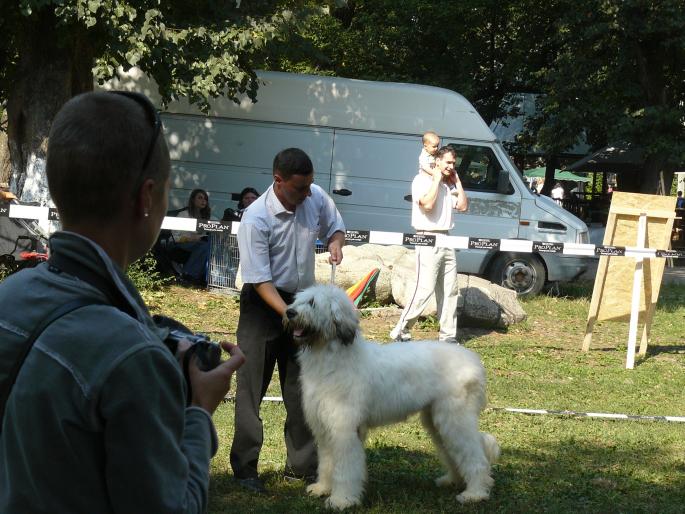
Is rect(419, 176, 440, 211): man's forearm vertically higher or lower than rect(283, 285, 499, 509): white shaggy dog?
higher

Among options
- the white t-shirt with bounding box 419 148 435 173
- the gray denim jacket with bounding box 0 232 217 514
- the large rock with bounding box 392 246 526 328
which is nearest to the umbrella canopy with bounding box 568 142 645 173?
the large rock with bounding box 392 246 526 328

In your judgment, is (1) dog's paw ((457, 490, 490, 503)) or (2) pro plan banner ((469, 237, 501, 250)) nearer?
(1) dog's paw ((457, 490, 490, 503))

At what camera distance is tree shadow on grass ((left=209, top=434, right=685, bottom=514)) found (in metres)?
5.59

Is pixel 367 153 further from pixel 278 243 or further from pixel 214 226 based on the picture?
pixel 278 243

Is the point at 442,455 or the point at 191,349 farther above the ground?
the point at 191,349

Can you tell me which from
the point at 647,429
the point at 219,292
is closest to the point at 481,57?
→ the point at 219,292

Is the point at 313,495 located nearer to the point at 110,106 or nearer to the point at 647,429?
the point at 647,429

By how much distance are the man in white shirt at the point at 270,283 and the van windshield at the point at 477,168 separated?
913cm

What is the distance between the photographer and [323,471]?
5.64 meters

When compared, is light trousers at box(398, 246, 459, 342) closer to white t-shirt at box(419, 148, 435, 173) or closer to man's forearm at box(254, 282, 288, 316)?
white t-shirt at box(419, 148, 435, 173)

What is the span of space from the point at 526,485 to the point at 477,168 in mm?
9312

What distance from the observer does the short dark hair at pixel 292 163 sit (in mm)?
5578

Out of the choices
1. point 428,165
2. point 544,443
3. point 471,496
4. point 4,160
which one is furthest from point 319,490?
point 4,160

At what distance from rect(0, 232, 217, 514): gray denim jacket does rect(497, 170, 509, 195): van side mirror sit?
13.2 meters
